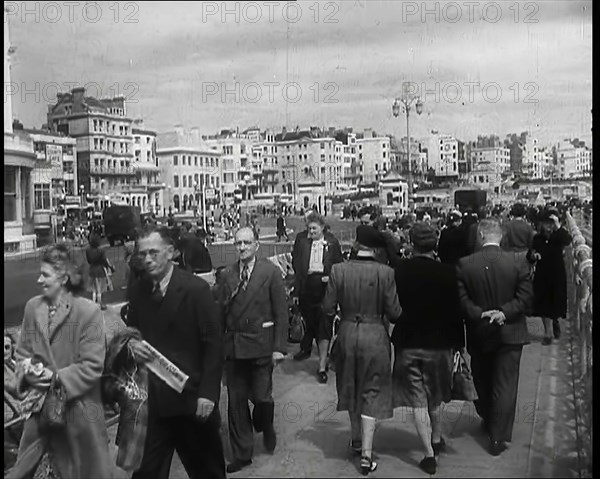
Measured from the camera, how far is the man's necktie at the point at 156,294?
364 cm

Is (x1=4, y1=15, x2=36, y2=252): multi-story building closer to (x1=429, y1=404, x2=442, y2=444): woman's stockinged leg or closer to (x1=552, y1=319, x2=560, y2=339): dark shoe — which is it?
(x1=552, y1=319, x2=560, y2=339): dark shoe

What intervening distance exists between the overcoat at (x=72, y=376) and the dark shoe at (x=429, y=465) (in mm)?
1770

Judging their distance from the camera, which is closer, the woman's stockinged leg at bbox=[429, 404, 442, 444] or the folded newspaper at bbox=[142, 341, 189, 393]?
the folded newspaper at bbox=[142, 341, 189, 393]

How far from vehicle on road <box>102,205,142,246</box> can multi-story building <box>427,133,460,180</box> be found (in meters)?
28.0

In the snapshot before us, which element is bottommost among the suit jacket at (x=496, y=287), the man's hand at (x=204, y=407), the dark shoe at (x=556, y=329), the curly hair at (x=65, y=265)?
the dark shoe at (x=556, y=329)

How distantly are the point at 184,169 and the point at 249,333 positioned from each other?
12.0 metres

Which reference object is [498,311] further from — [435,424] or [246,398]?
[246,398]

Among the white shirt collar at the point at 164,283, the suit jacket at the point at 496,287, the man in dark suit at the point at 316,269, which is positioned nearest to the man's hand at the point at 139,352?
the white shirt collar at the point at 164,283

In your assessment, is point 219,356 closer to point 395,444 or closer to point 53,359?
point 53,359

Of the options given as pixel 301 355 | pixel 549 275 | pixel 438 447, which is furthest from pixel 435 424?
pixel 549 275

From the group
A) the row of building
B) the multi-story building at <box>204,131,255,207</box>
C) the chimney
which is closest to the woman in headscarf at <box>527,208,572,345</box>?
the row of building

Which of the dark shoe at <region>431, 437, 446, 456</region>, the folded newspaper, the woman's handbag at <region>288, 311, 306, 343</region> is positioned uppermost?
the folded newspaper

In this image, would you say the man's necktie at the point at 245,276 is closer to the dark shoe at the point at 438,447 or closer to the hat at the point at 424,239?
the hat at the point at 424,239

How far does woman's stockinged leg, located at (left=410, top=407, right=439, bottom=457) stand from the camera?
4398mm
